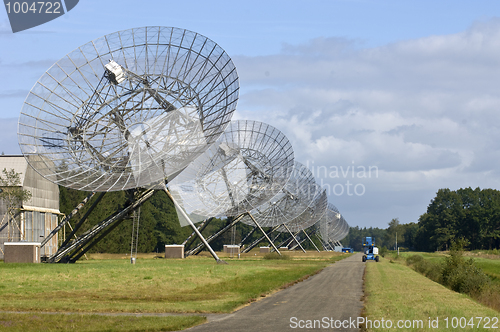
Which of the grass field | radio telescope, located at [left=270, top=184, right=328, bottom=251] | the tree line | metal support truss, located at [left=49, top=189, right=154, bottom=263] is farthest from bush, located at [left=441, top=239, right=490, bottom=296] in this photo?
the tree line

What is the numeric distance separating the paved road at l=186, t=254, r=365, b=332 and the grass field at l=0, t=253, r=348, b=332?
2.76 ft

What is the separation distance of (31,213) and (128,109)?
28611 mm

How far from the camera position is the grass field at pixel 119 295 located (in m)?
16.6

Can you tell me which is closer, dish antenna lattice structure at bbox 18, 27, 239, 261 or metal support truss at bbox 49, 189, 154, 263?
dish antenna lattice structure at bbox 18, 27, 239, 261

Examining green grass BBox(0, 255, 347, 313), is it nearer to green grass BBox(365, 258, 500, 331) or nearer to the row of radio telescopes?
green grass BBox(365, 258, 500, 331)

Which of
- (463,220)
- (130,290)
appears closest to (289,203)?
(130,290)

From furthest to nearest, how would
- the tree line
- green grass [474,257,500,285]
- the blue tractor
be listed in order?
the tree line → the blue tractor → green grass [474,257,500,285]

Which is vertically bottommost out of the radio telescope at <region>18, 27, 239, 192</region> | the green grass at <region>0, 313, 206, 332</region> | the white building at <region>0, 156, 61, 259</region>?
the green grass at <region>0, 313, 206, 332</region>

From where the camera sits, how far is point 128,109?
40062 mm

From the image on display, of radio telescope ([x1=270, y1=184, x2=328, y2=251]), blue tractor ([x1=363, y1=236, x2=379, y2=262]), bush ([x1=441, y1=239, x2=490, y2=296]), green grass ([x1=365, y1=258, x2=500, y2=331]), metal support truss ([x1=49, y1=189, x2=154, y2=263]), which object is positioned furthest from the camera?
radio telescope ([x1=270, y1=184, x2=328, y2=251])

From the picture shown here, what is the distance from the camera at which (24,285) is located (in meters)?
28.0

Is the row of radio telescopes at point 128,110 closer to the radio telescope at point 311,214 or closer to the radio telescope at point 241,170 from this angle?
the radio telescope at point 241,170

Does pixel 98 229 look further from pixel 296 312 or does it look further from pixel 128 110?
pixel 296 312

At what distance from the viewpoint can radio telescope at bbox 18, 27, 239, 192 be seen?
38531 millimetres
